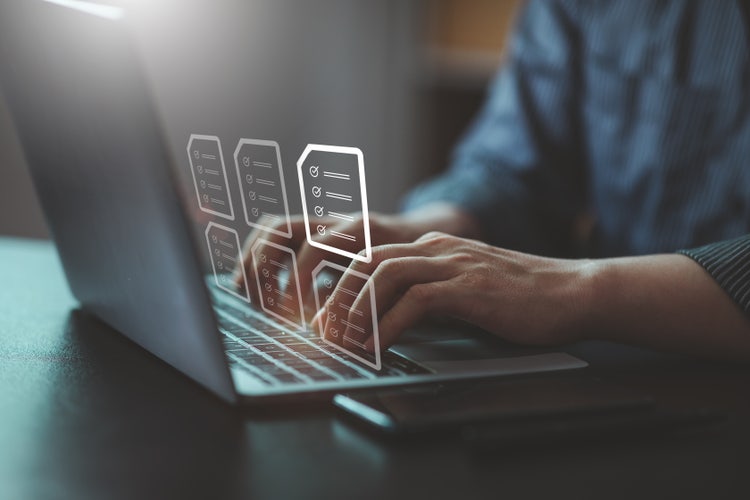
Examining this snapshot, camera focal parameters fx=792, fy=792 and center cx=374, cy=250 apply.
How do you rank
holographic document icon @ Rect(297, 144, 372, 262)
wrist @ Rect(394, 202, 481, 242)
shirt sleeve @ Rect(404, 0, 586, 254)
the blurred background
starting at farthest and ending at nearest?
the blurred background, shirt sleeve @ Rect(404, 0, 586, 254), wrist @ Rect(394, 202, 481, 242), holographic document icon @ Rect(297, 144, 372, 262)

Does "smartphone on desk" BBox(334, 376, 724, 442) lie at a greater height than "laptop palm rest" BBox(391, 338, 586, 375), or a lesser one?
greater

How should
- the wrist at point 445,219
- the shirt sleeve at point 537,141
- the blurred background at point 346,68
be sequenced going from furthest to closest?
the blurred background at point 346,68 → the shirt sleeve at point 537,141 → the wrist at point 445,219

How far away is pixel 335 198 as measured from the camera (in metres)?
0.54

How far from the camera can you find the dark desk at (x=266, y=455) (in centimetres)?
42

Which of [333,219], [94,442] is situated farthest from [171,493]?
[333,219]

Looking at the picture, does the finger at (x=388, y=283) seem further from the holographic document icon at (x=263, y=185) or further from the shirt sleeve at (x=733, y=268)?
the shirt sleeve at (x=733, y=268)

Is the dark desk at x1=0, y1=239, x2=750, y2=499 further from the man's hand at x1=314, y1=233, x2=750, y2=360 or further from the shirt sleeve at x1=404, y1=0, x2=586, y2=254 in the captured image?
the shirt sleeve at x1=404, y1=0, x2=586, y2=254

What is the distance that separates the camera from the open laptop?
0.46 m

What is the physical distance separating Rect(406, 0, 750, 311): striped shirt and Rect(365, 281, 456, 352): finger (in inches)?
22.6

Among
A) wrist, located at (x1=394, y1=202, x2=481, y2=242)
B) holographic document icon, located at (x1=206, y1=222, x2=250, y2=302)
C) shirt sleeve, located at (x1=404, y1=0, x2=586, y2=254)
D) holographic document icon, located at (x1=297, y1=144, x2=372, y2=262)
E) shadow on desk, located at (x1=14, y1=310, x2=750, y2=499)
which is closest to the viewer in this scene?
A: shadow on desk, located at (x1=14, y1=310, x2=750, y2=499)

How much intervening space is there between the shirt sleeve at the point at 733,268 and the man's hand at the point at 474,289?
0.35 ft

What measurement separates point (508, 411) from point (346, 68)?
264 cm

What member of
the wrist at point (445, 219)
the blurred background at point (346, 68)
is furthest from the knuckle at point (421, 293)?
the blurred background at point (346, 68)
